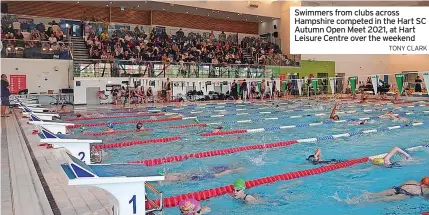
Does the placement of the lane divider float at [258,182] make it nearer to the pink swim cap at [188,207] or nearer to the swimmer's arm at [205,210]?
the swimmer's arm at [205,210]

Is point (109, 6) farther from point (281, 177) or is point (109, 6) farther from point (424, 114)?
point (281, 177)

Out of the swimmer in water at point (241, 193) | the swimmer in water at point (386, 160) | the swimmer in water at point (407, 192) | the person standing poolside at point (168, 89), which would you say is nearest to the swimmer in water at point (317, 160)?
the swimmer in water at point (386, 160)

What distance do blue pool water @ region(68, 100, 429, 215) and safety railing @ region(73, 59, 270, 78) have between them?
23.8ft

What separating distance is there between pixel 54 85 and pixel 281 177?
14045mm

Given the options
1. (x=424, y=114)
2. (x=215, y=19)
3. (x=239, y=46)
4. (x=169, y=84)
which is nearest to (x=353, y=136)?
(x=424, y=114)

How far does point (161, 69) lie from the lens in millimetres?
17125

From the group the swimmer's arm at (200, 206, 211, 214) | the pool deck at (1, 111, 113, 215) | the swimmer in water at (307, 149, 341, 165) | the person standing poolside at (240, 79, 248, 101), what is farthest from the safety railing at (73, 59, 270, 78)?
the swimmer's arm at (200, 206, 211, 214)

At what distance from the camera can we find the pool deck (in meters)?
3.01

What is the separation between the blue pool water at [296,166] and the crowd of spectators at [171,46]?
29.0 feet

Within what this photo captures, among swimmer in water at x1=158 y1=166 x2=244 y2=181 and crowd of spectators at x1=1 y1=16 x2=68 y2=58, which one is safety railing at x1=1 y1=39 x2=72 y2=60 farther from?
swimmer in water at x1=158 y1=166 x2=244 y2=181

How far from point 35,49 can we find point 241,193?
1396 centimetres

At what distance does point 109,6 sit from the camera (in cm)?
2194

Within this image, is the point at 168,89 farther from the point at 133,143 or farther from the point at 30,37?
the point at 133,143

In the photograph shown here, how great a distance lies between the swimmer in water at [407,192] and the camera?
3717mm
